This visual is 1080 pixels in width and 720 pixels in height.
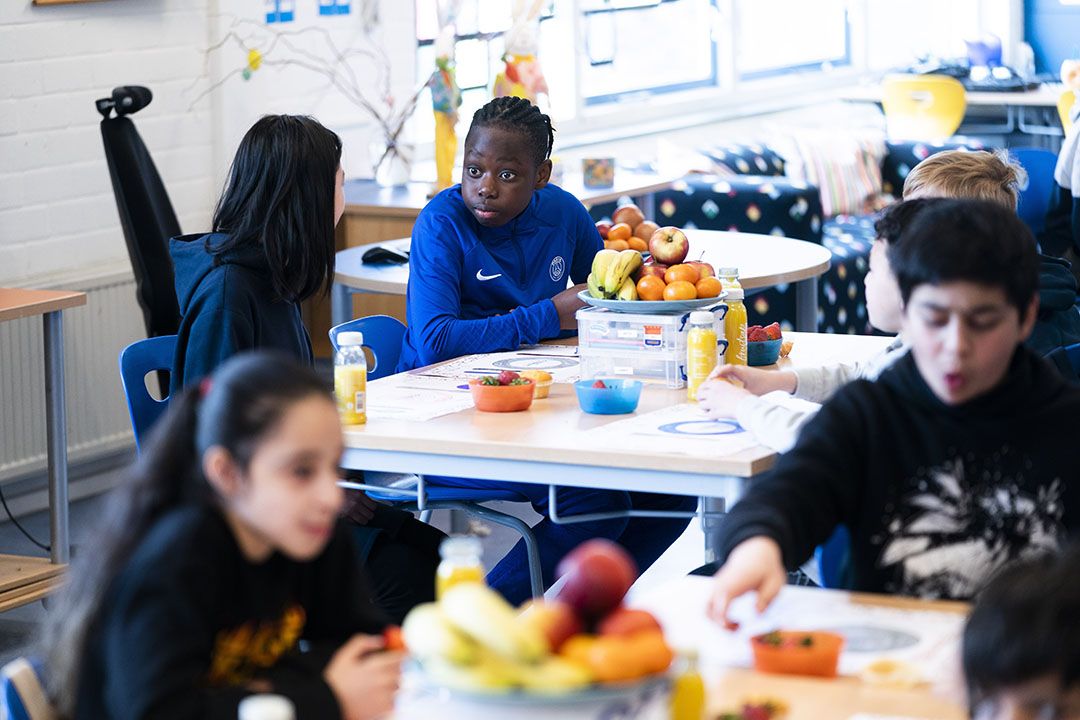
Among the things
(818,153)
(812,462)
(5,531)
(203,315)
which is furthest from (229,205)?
(818,153)

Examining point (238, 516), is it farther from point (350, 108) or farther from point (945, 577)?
point (350, 108)

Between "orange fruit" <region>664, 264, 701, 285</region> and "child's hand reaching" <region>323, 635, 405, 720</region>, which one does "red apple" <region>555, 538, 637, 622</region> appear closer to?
"child's hand reaching" <region>323, 635, 405, 720</region>

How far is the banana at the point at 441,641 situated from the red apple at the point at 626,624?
114 millimetres

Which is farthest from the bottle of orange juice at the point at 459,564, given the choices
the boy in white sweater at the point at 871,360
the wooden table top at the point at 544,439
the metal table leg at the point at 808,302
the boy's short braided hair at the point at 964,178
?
the metal table leg at the point at 808,302

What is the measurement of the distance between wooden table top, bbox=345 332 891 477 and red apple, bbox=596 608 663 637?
107cm

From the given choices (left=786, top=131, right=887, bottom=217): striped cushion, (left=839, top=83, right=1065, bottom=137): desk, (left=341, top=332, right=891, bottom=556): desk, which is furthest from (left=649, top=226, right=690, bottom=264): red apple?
(left=839, top=83, right=1065, bottom=137): desk

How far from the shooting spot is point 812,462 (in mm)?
1906

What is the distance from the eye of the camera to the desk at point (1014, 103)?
311 inches

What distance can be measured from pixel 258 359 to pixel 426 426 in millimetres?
1176

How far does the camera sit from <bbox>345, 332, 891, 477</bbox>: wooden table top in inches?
95.8

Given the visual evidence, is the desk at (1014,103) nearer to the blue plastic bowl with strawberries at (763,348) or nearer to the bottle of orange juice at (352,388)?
the blue plastic bowl with strawberries at (763,348)

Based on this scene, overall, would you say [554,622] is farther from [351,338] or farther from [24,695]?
[351,338]

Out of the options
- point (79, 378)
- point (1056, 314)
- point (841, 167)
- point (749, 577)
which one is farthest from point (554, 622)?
point (841, 167)

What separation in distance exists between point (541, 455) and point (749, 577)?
0.84m
